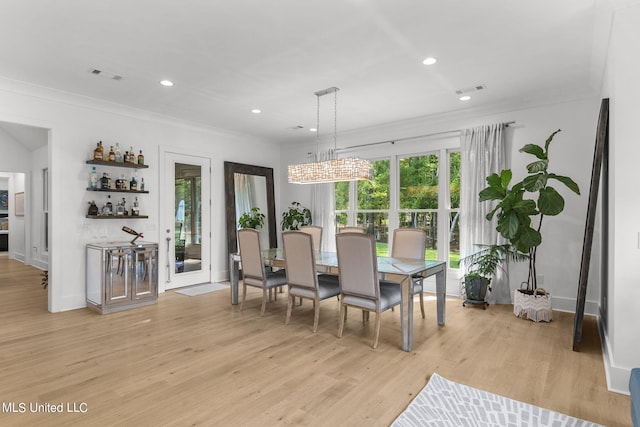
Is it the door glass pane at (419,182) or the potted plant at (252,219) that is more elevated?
the door glass pane at (419,182)

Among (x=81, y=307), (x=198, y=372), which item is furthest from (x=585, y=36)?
(x=81, y=307)

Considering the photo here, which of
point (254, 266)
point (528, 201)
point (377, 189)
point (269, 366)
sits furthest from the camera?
point (377, 189)

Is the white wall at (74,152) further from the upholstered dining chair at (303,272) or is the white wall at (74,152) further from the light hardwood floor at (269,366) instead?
the upholstered dining chair at (303,272)

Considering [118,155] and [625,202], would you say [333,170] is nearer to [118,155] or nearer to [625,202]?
[625,202]

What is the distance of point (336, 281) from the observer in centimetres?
440

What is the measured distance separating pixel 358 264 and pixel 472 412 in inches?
58.6

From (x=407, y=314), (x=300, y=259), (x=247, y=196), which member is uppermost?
(x=247, y=196)

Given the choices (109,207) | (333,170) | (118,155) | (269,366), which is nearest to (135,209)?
(109,207)

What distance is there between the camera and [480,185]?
5.06 metres

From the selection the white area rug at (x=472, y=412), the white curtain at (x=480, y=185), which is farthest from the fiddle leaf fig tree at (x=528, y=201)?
the white area rug at (x=472, y=412)

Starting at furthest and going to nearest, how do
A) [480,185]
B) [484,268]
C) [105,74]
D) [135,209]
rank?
[135,209] → [480,185] → [484,268] → [105,74]

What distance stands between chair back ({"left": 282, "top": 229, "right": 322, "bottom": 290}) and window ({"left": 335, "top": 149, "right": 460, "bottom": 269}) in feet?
7.34

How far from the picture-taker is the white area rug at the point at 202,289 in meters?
5.53

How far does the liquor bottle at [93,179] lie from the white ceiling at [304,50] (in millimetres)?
988
